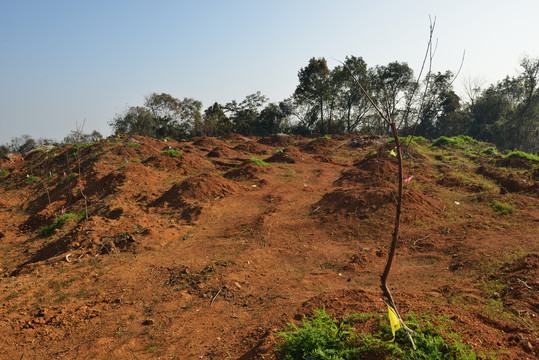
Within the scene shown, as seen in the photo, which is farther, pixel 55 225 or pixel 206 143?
pixel 206 143

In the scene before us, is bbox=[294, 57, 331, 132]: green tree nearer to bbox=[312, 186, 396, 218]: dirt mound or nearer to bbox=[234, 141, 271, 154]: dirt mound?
bbox=[234, 141, 271, 154]: dirt mound

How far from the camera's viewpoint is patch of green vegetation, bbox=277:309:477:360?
235 centimetres

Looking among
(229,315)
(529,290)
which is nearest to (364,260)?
(529,290)

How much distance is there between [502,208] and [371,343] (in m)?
7.48

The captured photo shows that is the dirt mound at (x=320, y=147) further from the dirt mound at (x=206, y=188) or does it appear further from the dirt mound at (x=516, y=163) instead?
the dirt mound at (x=206, y=188)

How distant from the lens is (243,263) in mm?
5539

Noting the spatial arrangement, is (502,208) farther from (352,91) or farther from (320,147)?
(352,91)

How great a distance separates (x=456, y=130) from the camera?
108ft

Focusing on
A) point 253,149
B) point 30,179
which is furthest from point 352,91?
point 30,179

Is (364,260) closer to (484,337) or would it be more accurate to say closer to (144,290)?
(484,337)

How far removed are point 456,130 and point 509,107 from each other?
17.2 feet

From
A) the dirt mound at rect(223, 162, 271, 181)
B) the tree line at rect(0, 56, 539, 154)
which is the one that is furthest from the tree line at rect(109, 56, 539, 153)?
the dirt mound at rect(223, 162, 271, 181)

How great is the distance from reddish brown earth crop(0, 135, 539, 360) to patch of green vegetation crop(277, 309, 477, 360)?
0.86ft

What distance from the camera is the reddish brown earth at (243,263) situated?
3.49m
